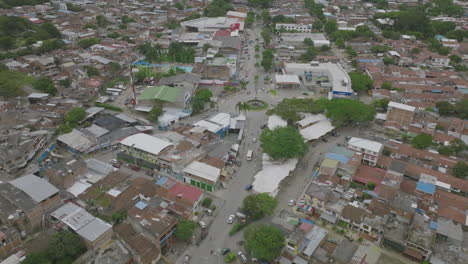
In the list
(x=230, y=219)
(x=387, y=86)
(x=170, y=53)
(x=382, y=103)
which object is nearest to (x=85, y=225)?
(x=230, y=219)

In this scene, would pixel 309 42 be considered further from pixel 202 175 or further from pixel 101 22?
pixel 101 22

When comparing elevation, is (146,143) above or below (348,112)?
below

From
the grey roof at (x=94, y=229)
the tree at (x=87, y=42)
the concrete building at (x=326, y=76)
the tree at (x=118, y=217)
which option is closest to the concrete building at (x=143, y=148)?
the tree at (x=118, y=217)

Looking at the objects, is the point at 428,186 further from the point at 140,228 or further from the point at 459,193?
the point at 140,228

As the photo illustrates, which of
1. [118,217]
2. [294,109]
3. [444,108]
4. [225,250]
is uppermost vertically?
[294,109]

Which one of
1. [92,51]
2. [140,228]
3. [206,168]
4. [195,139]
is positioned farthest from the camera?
[92,51]

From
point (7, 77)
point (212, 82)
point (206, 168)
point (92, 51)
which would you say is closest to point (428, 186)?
point (206, 168)
